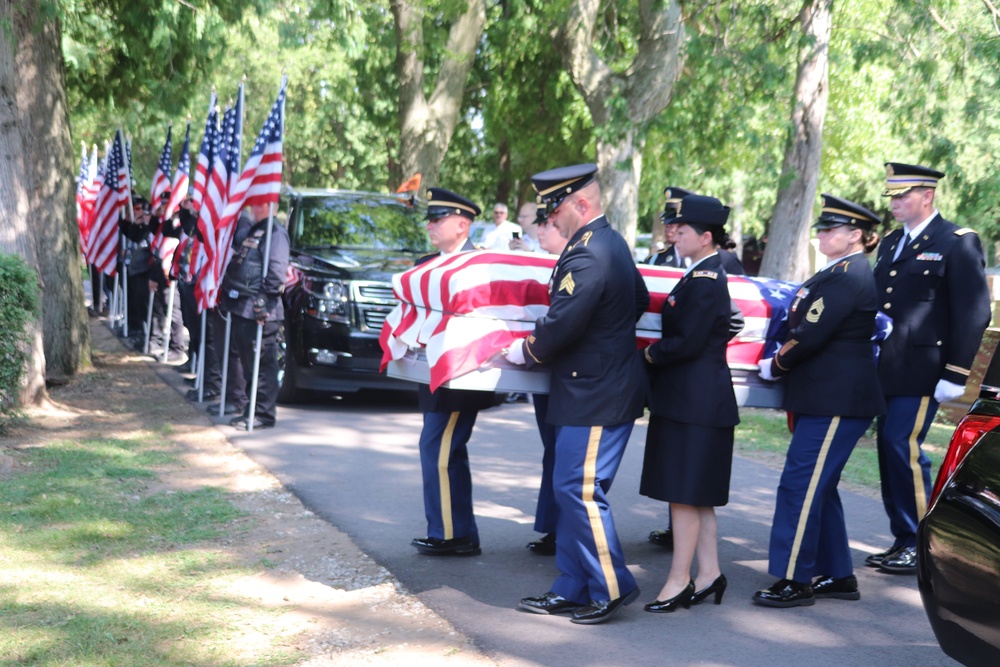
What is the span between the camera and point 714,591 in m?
5.62

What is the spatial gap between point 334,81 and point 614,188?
19061mm

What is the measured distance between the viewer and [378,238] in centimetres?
1247

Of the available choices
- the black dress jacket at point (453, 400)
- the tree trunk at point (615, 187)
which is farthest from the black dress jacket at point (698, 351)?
the tree trunk at point (615, 187)

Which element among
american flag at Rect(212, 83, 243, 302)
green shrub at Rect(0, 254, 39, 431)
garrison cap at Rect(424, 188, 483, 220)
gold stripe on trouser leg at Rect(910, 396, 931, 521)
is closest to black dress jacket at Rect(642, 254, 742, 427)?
gold stripe on trouser leg at Rect(910, 396, 931, 521)

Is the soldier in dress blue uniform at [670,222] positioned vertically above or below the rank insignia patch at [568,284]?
above

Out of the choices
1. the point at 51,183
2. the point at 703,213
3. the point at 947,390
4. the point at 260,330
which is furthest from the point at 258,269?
the point at 947,390

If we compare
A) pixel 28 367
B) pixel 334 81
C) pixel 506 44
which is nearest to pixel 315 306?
pixel 28 367

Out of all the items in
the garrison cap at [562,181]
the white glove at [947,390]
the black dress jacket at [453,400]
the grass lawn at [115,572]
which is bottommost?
the grass lawn at [115,572]

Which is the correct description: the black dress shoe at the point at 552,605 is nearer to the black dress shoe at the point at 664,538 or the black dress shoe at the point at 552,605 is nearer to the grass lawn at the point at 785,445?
the black dress shoe at the point at 664,538

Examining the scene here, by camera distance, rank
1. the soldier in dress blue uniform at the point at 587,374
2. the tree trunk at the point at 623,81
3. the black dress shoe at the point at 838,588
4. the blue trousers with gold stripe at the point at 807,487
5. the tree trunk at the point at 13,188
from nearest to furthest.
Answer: the soldier in dress blue uniform at the point at 587,374 → the blue trousers with gold stripe at the point at 807,487 → the black dress shoe at the point at 838,588 → the tree trunk at the point at 13,188 → the tree trunk at the point at 623,81

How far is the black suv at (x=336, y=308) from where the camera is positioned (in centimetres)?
1116

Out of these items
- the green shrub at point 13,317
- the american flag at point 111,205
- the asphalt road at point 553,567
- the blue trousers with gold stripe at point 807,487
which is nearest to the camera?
the asphalt road at point 553,567

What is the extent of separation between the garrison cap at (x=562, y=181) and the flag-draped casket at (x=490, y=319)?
0.52m

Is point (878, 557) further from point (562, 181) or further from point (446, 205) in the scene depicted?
point (446, 205)
